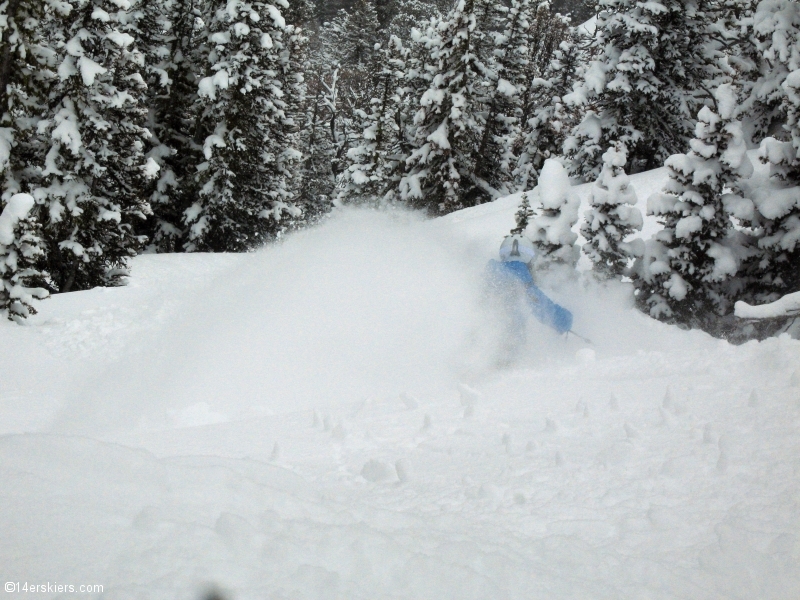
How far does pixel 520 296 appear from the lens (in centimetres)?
999

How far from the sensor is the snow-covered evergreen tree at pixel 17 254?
466 inches

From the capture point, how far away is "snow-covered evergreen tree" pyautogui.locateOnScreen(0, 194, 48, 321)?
11836mm

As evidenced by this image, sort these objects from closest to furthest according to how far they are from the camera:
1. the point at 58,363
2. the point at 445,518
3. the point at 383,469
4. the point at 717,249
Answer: the point at 445,518, the point at 383,469, the point at 58,363, the point at 717,249

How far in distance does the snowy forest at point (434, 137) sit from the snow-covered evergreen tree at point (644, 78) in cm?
9

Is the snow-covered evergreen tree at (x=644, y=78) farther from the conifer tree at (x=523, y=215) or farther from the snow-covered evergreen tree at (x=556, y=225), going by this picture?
the conifer tree at (x=523, y=215)

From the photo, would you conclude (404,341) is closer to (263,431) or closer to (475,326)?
(475,326)

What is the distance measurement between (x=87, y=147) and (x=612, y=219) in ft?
50.5

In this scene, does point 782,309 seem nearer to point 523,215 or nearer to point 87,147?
point 523,215

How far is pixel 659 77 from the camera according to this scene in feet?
73.6

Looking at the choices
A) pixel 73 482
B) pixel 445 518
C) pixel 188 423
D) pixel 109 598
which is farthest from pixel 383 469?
pixel 188 423

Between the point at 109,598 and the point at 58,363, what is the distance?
1082cm

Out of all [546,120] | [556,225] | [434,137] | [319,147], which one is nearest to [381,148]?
[434,137]

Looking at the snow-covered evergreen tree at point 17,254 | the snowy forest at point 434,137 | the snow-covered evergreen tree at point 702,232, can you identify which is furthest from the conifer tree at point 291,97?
the snow-covered evergreen tree at point 702,232

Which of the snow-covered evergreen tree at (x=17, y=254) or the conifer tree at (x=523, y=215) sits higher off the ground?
the conifer tree at (x=523, y=215)
